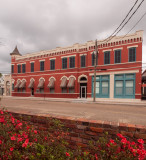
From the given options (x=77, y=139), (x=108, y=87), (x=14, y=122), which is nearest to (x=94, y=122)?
(x=77, y=139)

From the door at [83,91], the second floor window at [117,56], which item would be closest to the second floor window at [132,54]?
the second floor window at [117,56]

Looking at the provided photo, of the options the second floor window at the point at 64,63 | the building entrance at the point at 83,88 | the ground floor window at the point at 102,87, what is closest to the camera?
the ground floor window at the point at 102,87

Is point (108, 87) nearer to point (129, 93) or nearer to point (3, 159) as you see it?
point (129, 93)

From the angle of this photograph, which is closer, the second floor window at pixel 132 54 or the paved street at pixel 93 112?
the paved street at pixel 93 112

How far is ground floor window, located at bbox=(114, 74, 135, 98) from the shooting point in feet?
51.3

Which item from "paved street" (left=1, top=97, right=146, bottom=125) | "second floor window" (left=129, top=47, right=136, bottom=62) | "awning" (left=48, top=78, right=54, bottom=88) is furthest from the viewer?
"awning" (left=48, top=78, right=54, bottom=88)

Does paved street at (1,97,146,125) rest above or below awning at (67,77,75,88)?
below

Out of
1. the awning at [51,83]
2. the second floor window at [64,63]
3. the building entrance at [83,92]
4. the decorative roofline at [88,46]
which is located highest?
the decorative roofline at [88,46]

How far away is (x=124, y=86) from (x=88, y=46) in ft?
32.1

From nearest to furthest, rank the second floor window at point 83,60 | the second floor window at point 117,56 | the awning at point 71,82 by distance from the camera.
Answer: the second floor window at point 117,56, the awning at point 71,82, the second floor window at point 83,60

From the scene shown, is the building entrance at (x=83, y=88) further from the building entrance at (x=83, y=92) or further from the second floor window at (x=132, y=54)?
the second floor window at (x=132, y=54)

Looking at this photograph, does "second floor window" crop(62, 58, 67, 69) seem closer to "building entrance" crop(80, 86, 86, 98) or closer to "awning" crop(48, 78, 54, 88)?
"awning" crop(48, 78, 54, 88)

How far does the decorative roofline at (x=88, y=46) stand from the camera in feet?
50.7

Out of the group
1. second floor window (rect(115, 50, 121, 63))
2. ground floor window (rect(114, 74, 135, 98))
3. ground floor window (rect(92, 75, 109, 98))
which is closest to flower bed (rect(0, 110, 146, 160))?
ground floor window (rect(114, 74, 135, 98))
